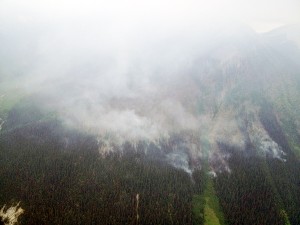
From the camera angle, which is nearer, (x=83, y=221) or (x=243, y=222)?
(x=83, y=221)

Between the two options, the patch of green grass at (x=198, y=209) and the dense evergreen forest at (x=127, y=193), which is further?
the patch of green grass at (x=198, y=209)

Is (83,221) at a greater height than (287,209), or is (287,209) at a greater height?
(83,221)

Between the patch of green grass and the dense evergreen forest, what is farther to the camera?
the patch of green grass

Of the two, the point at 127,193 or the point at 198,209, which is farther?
the point at 127,193

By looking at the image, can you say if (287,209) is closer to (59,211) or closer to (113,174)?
(113,174)

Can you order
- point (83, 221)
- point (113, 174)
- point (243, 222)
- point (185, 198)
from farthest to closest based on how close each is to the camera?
point (113, 174)
point (185, 198)
point (243, 222)
point (83, 221)

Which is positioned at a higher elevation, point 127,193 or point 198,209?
point 127,193

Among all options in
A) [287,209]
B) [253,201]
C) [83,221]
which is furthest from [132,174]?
[287,209]

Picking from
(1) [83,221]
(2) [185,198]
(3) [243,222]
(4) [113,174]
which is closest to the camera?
(1) [83,221]
